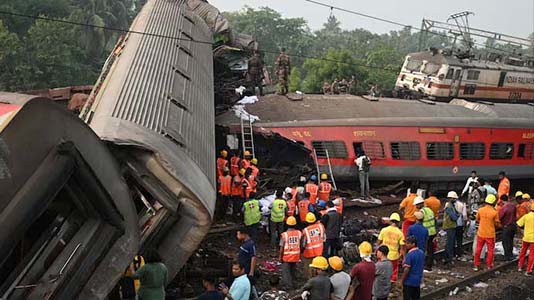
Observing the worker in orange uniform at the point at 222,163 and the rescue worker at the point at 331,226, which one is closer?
the rescue worker at the point at 331,226

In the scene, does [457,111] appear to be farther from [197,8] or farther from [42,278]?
[42,278]

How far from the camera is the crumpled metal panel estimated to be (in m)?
5.57

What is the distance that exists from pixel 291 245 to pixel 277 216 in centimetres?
193

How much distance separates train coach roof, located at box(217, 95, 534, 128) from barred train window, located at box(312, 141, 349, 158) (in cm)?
54

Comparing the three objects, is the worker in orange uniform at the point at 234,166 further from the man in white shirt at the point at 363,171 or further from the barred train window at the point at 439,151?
the barred train window at the point at 439,151

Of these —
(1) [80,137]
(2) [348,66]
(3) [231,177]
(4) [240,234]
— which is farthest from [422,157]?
(2) [348,66]

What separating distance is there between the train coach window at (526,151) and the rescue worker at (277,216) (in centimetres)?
1032

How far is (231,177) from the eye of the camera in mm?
11875

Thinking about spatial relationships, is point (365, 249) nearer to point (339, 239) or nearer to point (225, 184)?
point (339, 239)

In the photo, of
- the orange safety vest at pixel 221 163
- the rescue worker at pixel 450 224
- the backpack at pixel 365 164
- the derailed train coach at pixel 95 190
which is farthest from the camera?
the backpack at pixel 365 164

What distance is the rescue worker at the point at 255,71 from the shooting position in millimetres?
18766

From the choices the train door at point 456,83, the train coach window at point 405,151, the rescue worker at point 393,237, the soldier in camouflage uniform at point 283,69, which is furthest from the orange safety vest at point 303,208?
the train door at point 456,83

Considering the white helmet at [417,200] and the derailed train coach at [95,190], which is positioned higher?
the derailed train coach at [95,190]

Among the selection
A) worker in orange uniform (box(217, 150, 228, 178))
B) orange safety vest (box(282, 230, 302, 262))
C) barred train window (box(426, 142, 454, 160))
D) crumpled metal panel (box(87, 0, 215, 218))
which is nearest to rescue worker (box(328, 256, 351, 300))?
crumpled metal panel (box(87, 0, 215, 218))
